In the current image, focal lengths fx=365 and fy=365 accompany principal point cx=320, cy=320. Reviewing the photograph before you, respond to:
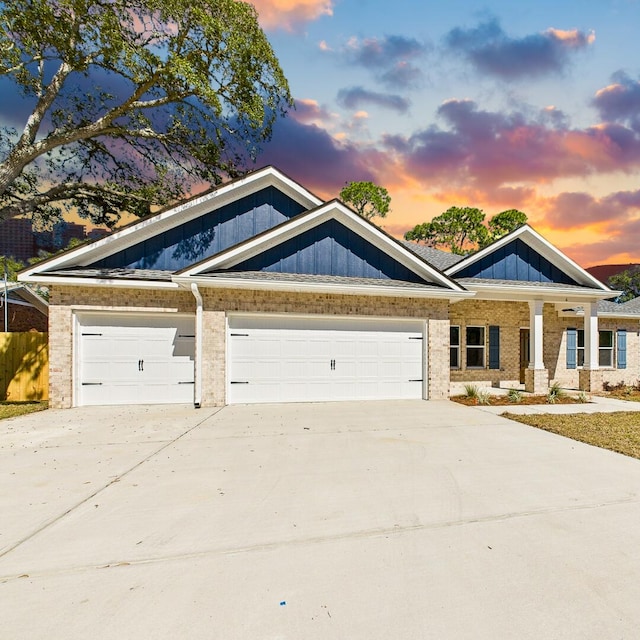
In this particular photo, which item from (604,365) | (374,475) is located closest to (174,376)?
(374,475)

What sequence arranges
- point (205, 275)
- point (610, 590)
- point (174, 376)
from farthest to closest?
1. point (174, 376)
2. point (205, 275)
3. point (610, 590)

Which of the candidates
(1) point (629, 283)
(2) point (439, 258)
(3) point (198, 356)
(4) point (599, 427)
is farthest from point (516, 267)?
(1) point (629, 283)

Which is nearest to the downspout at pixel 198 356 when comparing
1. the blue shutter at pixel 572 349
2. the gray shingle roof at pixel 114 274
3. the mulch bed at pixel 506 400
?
the gray shingle roof at pixel 114 274

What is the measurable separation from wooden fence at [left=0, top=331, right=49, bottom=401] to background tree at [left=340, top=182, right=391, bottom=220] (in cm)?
2776

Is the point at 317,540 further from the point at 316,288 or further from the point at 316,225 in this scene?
the point at 316,225

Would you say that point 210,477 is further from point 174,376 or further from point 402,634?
point 174,376

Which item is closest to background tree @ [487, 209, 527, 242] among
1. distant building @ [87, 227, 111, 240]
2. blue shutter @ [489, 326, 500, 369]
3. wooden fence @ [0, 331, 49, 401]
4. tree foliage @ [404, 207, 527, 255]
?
tree foliage @ [404, 207, 527, 255]

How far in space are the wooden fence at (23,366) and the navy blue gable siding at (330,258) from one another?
6.92 meters

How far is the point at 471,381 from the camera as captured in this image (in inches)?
530

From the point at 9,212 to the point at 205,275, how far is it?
9587mm

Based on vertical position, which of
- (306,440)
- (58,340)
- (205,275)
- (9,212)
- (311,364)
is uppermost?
(9,212)

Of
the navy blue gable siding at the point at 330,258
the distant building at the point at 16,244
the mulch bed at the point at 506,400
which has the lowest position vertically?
the mulch bed at the point at 506,400

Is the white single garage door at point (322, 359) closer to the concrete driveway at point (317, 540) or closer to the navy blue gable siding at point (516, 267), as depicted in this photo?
the navy blue gable siding at point (516, 267)

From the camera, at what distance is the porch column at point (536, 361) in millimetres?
12281
